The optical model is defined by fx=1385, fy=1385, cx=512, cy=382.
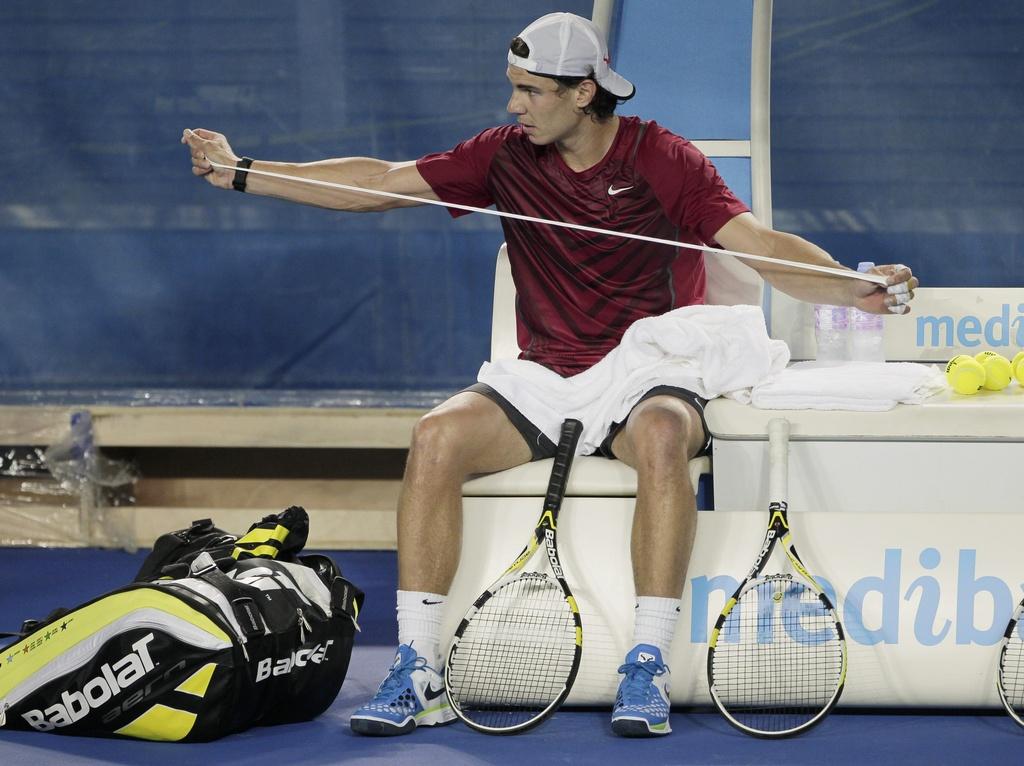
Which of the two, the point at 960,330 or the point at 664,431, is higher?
the point at 960,330

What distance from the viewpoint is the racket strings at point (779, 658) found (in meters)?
2.71

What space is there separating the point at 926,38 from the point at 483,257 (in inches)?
63.7

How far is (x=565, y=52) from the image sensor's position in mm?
3057

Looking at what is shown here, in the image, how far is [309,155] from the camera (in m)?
4.66

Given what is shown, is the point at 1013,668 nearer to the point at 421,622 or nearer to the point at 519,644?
the point at 519,644

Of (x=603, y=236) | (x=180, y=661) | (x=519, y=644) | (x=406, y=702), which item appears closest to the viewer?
(x=180, y=661)

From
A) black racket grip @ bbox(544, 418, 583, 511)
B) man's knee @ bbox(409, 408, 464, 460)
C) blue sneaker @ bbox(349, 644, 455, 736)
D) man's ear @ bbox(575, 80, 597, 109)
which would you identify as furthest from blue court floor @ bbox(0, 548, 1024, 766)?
man's ear @ bbox(575, 80, 597, 109)

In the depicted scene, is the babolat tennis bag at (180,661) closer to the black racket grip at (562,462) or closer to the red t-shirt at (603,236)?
the black racket grip at (562,462)

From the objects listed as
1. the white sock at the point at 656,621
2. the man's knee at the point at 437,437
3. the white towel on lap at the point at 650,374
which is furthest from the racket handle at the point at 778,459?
the man's knee at the point at 437,437

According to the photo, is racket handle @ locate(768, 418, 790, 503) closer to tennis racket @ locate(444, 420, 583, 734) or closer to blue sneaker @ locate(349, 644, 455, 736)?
tennis racket @ locate(444, 420, 583, 734)

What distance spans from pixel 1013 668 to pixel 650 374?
93cm

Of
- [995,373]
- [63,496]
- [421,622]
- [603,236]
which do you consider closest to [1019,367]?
[995,373]

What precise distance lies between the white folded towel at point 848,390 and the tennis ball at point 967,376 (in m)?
0.05

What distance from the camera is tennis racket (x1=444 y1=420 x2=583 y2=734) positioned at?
2.74m
